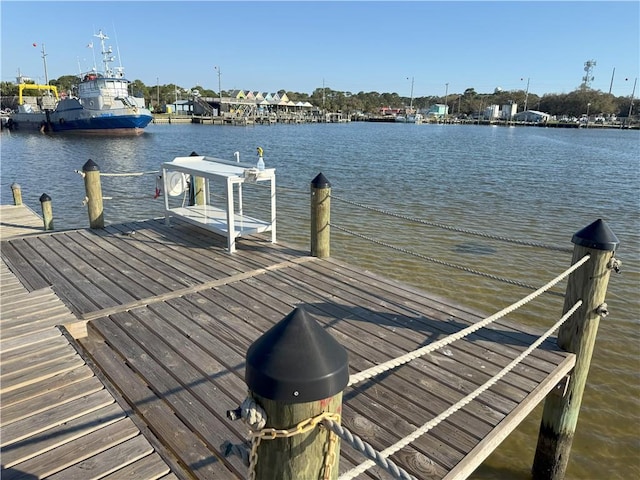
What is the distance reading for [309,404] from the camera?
131 cm

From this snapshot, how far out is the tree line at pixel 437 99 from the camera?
114m

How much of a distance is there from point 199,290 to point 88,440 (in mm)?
2545

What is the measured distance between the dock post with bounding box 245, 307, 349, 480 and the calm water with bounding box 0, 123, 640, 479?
11.8ft

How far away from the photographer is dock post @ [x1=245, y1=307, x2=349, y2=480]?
49.1 inches

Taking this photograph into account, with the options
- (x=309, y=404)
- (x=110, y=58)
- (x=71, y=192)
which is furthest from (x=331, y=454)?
(x=110, y=58)

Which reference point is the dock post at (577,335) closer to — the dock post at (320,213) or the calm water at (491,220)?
the calm water at (491,220)

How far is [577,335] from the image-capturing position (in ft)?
12.7

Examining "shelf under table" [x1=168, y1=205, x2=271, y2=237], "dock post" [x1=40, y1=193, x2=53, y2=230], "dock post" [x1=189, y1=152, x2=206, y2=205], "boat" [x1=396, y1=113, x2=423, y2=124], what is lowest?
"dock post" [x1=40, y1=193, x2=53, y2=230]

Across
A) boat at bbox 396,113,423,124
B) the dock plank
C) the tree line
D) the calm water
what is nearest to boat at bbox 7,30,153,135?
the calm water

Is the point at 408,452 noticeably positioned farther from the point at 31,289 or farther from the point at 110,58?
the point at 110,58

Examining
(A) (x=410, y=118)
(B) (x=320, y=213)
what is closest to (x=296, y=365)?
(B) (x=320, y=213)

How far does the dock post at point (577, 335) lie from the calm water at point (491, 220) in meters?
0.42

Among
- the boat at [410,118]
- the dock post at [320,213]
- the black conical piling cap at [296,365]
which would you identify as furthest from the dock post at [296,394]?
the boat at [410,118]

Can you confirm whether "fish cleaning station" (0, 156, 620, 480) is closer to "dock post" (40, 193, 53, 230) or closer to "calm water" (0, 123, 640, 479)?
"calm water" (0, 123, 640, 479)
